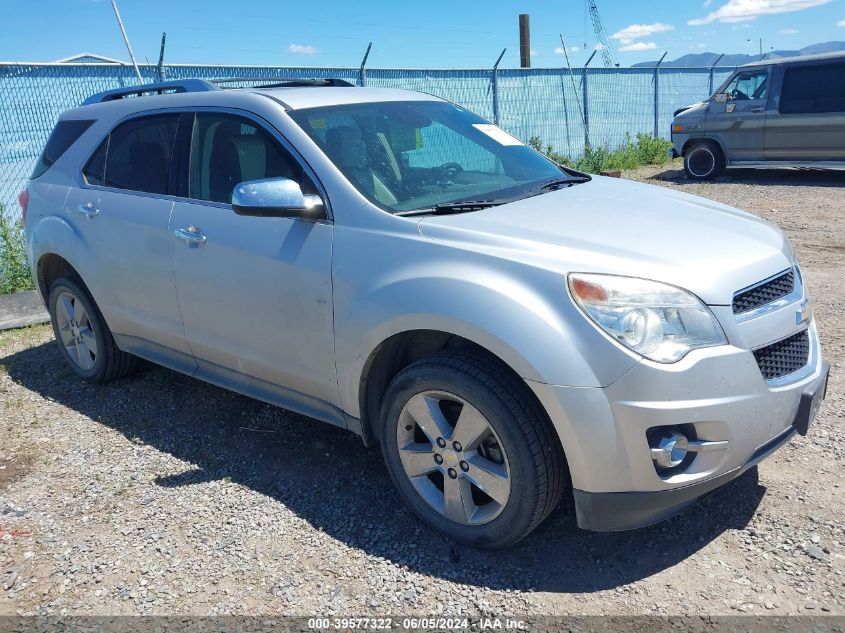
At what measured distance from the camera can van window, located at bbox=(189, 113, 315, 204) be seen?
3607 millimetres

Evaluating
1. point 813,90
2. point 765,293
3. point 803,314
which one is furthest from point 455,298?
point 813,90

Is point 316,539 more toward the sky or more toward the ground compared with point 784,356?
more toward the ground

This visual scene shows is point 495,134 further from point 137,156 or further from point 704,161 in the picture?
point 704,161

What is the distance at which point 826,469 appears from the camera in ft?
11.4

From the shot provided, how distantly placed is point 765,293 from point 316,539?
6.89 ft

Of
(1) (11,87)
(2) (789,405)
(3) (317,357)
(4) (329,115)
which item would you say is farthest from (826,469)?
(1) (11,87)

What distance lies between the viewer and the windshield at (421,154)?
344cm

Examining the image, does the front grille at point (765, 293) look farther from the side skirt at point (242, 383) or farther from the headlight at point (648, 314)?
the side skirt at point (242, 383)

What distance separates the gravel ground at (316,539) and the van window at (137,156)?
1.45 metres

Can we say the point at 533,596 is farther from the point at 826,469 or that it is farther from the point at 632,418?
the point at 826,469

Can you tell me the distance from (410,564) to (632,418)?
112cm

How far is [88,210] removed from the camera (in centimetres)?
461

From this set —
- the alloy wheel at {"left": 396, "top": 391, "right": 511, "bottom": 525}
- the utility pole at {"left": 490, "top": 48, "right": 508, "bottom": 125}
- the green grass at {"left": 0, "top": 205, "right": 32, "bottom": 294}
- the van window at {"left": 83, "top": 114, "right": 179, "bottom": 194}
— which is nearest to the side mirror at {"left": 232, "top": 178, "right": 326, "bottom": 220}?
the alloy wheel at {"left": 396, "top": 391, "right": 511, "bottom": 525}

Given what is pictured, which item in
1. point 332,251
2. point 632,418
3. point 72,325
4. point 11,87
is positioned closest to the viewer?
point 632,418
